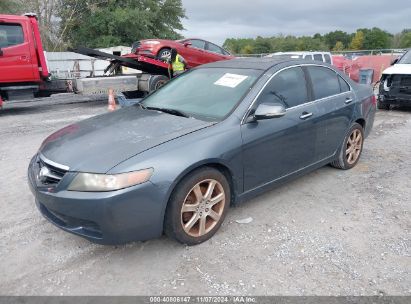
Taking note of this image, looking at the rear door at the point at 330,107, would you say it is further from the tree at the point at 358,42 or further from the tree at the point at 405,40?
the tree at the point at 358,42

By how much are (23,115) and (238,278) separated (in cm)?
861

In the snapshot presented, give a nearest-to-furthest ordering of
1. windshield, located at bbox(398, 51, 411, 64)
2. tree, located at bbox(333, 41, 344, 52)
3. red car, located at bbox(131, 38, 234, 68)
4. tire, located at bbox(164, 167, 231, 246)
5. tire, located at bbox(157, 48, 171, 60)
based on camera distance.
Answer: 1. tire, located at bbox(164, 167, 231, 246)
2. windshield, located at bbox(398, 51, 411, 64)
3. tire, located at bbox(157, 48, 171, 60)
4. red car, located at bbox(131, 38, 234, 68)
5. tree, located at bbox(333, 41, 344, 52)

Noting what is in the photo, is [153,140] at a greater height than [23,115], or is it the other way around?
[153,140]

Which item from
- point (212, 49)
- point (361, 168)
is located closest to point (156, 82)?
point (212, 49)

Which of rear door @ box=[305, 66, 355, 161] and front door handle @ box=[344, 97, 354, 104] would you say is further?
front door handle @ box=[344, 97, 354, 104]

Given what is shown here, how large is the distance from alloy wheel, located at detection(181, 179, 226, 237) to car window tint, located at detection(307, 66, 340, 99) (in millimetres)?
1872

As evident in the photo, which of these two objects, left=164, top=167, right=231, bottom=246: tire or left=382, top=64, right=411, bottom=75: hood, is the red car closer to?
left=382, top=64, right=411, bottom=75: hood

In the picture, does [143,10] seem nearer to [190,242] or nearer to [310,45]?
[190,242]

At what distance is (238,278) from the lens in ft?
9.16

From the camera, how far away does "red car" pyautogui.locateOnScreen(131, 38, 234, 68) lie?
11.3 meters

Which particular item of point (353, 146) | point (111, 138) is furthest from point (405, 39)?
point (111, 138)

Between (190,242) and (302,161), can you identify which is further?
(302,161)

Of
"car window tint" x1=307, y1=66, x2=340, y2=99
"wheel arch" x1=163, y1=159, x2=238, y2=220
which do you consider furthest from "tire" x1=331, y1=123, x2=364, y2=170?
"wheel arch" x1=163, y1=159, x2=238, y2=220

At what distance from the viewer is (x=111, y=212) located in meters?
2.67
